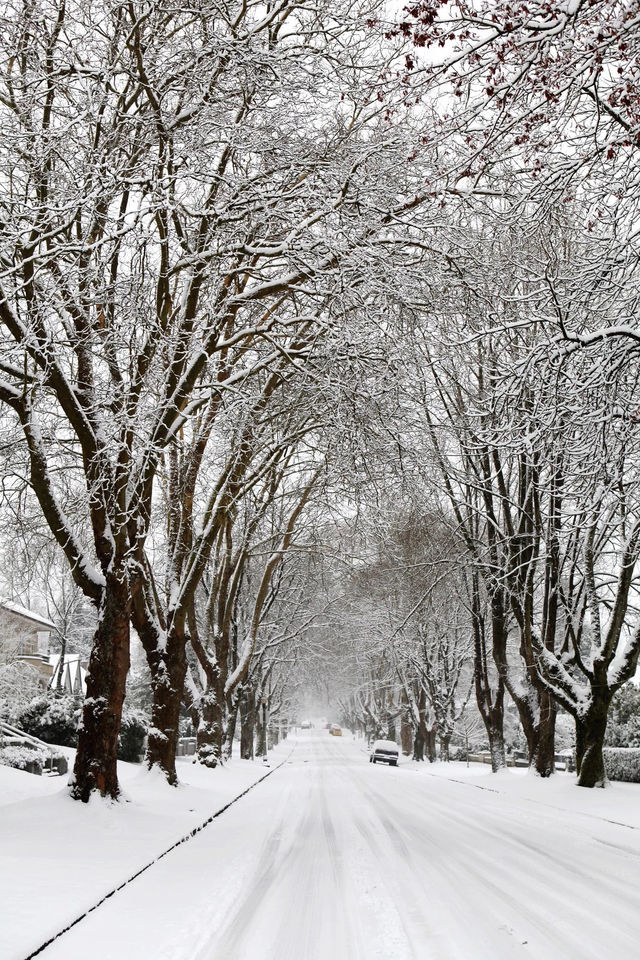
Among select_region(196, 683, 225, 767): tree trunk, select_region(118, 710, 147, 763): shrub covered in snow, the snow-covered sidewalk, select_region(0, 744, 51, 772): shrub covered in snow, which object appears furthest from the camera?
select_region(118, 710, 147, 763): shrub covered in snow

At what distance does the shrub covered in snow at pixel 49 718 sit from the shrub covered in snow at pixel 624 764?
15714 mm

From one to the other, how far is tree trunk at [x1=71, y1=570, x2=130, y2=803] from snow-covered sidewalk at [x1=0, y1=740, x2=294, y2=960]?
0.31 meters

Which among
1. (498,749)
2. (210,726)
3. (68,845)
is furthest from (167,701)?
(498,749)

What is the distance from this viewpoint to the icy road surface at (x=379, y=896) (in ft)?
17.8

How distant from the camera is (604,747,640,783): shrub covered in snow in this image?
78.9 ft

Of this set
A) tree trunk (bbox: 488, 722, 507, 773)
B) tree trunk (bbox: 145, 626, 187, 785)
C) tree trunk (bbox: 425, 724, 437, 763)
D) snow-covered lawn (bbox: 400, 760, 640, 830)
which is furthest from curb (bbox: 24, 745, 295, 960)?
tree trunk (bbox: 425, 724, 437, 763)

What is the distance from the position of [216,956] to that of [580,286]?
7310 mm

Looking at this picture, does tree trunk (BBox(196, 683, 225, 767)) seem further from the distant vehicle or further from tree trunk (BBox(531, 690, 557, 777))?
the distant vehicle

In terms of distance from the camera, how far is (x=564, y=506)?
60.5 feet

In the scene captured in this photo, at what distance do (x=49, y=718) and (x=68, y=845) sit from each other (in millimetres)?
17185

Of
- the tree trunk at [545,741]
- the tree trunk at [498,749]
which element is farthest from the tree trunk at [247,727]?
the tree trunk at [545,741]

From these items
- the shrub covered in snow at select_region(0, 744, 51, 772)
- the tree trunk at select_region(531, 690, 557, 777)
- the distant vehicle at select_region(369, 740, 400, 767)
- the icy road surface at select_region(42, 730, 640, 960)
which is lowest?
the distant vehicle at select_region(369, 740, 400, 767)

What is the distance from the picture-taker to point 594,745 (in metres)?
18.7

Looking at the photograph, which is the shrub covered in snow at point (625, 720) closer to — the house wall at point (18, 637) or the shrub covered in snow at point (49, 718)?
the shrub covered in snow at point (49, 718)
